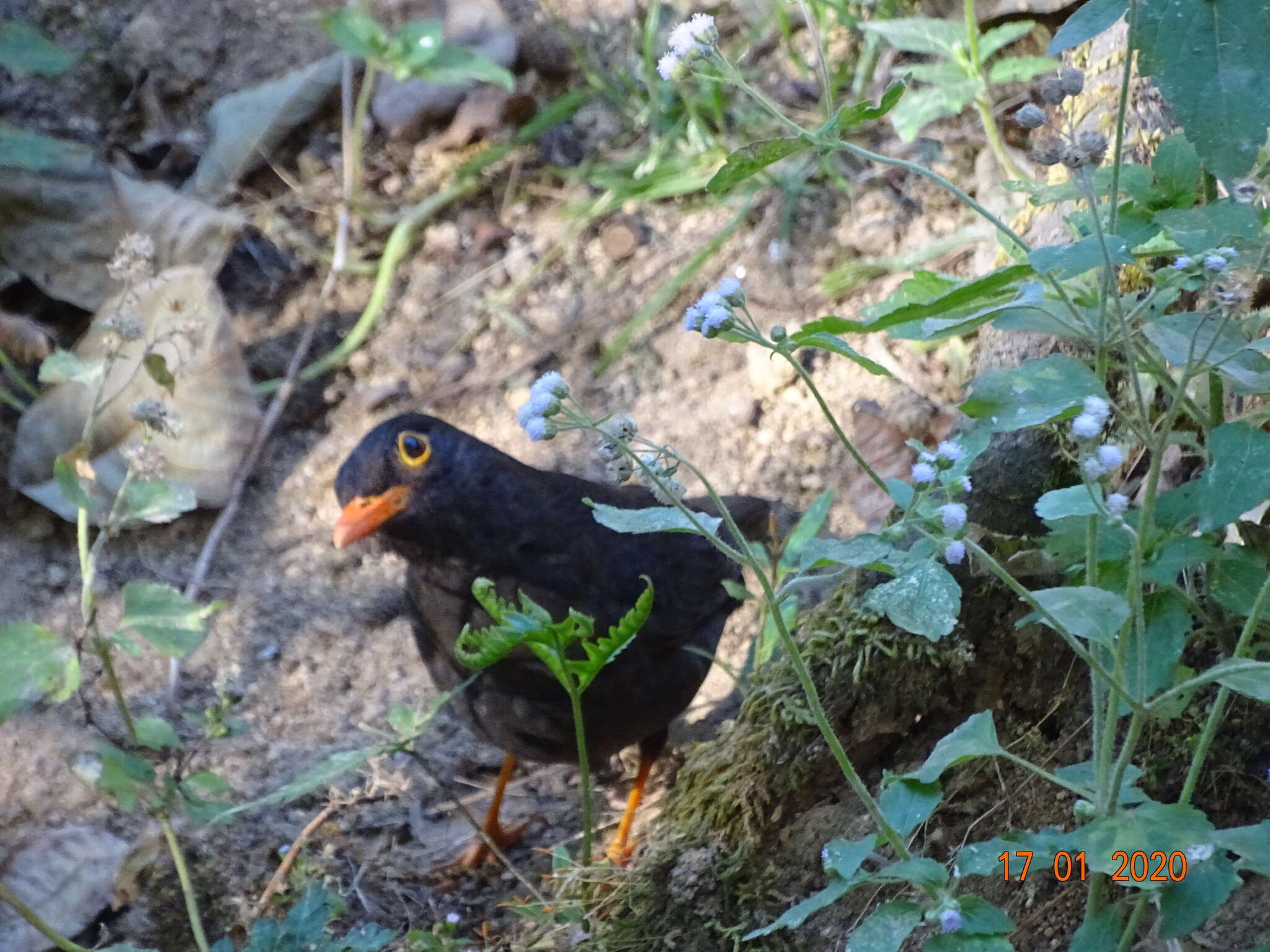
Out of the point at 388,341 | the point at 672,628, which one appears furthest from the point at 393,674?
the point at 388,341

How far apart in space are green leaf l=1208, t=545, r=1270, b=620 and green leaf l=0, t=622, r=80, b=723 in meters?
2.24

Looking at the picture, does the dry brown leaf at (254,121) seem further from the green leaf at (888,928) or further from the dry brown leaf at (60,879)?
the green leaf at (888,928)

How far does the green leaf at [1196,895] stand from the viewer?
160cm

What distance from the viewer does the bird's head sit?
3.59 meters

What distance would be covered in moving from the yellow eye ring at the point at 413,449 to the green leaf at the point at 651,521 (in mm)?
1931

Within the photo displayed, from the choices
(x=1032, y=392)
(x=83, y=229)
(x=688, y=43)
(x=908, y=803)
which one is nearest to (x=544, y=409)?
(x=688, y=43)

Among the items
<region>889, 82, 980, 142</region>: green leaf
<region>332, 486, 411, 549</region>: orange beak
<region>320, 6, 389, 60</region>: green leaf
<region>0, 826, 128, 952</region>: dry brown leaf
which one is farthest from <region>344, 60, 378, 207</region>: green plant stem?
<region>0, 826, 128, 952</region>: dry brown leaf

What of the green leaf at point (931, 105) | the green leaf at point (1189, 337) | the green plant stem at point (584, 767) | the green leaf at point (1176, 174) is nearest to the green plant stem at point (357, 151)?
the green leaf at point (931, 105)

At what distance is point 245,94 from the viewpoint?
566 cm

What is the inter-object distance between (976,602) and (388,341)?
10.5 feet

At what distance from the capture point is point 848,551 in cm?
163

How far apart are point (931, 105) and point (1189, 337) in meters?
1.96

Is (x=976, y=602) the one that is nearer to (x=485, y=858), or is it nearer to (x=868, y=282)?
(x=485, y=858)

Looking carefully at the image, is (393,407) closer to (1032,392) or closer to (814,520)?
(814,520)
